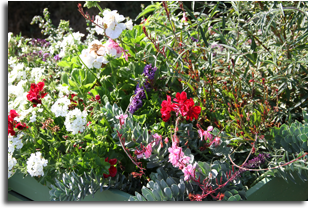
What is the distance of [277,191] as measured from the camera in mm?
1106

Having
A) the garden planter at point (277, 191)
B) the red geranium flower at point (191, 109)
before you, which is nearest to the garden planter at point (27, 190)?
the red geranium flower at point (191, 109)

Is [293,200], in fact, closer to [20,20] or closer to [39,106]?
[39,106]

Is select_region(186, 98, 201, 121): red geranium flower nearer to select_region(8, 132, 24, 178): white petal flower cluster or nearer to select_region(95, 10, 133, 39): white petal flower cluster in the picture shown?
select_region(95, 10, 133, 39): white petal flower cluster

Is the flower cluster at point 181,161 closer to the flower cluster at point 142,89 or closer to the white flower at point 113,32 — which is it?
the flower cluster at point 142,89

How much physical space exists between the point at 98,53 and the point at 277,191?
1.01 m

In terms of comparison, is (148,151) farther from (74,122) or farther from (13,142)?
(13,142)

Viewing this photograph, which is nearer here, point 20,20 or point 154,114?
point 154,114

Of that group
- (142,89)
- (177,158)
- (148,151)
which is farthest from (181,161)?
(142,89)

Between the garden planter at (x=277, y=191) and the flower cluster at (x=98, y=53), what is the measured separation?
0.84 m

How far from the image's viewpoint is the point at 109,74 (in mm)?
1396

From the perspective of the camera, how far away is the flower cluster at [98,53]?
4.14ft

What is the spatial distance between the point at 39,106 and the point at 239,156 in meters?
0.98
